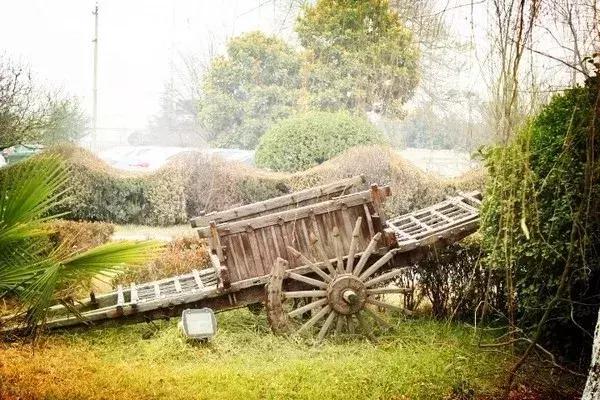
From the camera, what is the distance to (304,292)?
173 inches

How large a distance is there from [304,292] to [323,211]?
63 centimetres

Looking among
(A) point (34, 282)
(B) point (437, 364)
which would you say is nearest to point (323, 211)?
(B) point (437, 364)

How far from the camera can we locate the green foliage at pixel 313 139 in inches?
374

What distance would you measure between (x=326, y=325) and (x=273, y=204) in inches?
43.4

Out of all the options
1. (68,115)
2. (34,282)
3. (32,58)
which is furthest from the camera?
(68,115)

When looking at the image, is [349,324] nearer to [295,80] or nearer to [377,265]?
[377,265]

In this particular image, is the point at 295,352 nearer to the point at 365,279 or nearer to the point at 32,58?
the point at 365,279

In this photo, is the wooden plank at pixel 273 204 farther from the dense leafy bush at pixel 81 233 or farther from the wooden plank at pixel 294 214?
the dense leafy bush at pixel 81 233

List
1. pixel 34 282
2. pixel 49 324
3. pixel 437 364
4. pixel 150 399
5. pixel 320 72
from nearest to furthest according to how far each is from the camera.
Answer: pixel 34 282
pixel 150 399
pixel 437 364
pixel 49 324
pixel 320 72

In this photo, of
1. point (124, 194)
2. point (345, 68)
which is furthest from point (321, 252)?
point (345, 68)

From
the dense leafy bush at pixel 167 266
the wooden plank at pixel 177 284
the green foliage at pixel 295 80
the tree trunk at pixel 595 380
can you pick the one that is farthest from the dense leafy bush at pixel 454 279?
the green foliage at pixel 295 80

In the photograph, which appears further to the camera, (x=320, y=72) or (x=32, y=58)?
(x=320, y=72)

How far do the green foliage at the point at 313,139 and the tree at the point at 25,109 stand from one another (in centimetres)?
338

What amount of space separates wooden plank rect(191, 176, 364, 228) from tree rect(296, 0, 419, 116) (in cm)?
495
